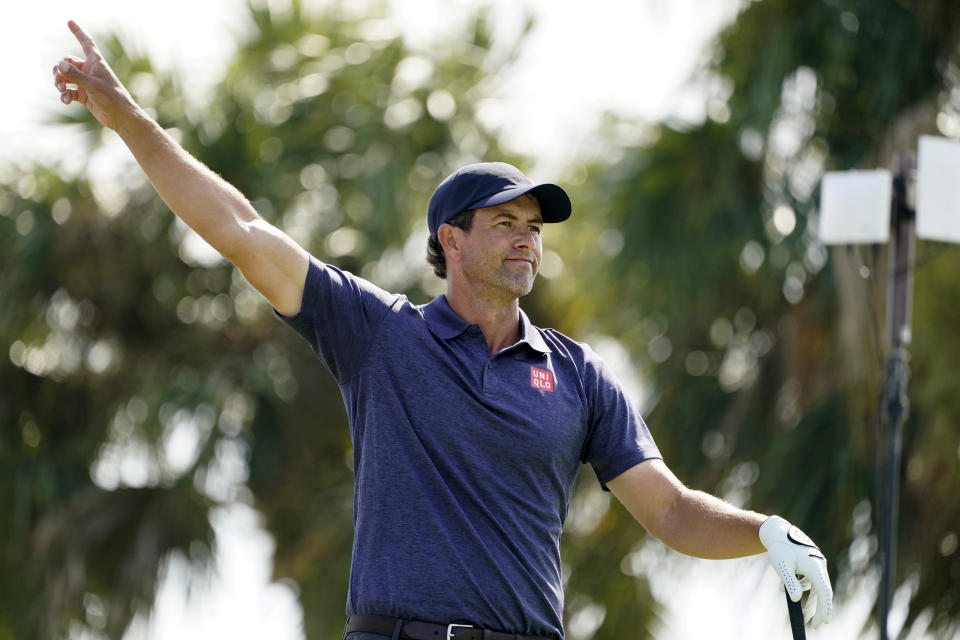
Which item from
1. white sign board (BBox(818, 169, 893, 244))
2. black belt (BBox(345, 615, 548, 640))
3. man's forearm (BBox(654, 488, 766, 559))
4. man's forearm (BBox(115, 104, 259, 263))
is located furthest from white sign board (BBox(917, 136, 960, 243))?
man's forearm (BBox(115, 104, 259, 263))

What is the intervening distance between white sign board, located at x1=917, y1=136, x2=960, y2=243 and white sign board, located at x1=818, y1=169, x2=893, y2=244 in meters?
0.15

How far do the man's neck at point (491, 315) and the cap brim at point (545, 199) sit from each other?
0.21 metres

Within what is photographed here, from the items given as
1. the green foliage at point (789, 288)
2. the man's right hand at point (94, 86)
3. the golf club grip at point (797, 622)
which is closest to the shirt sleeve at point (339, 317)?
the man's right hand at point (94, 86)

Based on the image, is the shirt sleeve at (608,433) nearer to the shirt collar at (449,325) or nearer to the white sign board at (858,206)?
the shirt collar at (449,325)

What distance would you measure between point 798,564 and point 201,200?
1.40m

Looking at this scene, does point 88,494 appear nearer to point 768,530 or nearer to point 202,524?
point 202,524

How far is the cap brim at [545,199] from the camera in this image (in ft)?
Answer: 11.0

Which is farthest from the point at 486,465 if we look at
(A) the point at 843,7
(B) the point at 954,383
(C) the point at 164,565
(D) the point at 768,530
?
(C) the point at 164,565

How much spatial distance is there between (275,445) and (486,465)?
24.9 ft

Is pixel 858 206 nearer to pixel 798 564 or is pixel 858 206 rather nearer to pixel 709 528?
pixel 709 528

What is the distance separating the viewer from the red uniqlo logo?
3207 mm

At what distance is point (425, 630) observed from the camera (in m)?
2.95

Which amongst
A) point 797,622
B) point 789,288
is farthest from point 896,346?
point 797,622

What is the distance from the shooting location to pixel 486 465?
303 cm
